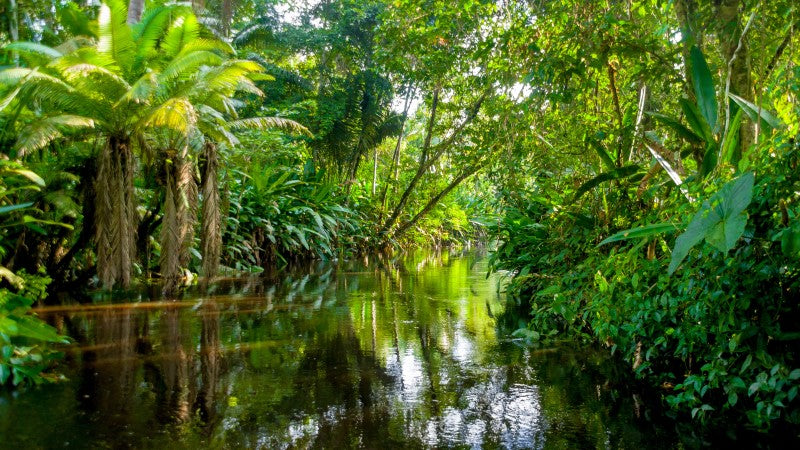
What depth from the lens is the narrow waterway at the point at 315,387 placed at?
265 cm

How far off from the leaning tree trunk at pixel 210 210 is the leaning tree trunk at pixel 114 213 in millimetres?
981

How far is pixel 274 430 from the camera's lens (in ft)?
8.86

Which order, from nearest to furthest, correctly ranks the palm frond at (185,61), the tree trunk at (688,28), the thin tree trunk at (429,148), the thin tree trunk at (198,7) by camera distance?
the tree trunk at (688,28), the palm frond at (185,61), the thin tree trunk at (429,148), the thin tree trunk at (198,7)

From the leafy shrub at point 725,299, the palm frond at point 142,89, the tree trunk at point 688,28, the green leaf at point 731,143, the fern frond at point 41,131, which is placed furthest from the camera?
the palm frond at point 142,89

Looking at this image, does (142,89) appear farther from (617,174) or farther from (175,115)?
(617,174)

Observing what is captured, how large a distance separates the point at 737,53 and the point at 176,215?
19.9ft

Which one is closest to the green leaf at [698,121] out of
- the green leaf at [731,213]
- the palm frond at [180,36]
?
the green leaf at [731,213]

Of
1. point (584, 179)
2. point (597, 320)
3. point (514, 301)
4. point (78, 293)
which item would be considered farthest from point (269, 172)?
point (597, 320)

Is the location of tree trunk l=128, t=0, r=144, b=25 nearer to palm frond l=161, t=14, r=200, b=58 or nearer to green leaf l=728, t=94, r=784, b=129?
palm frond l=161, t=14, r=200, b=58

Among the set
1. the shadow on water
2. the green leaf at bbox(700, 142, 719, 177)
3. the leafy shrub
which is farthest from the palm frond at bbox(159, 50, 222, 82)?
the green leaf at bbox(700, 142, 719, 177)

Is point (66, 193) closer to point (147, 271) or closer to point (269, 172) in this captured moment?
point (147, 271)

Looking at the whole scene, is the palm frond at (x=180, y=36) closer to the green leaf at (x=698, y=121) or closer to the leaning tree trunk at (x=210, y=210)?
the leaning tree trunk at (x=210, y=210)

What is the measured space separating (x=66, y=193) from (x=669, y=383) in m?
6.11

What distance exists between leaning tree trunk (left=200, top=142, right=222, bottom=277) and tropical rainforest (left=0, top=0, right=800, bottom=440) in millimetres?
26
